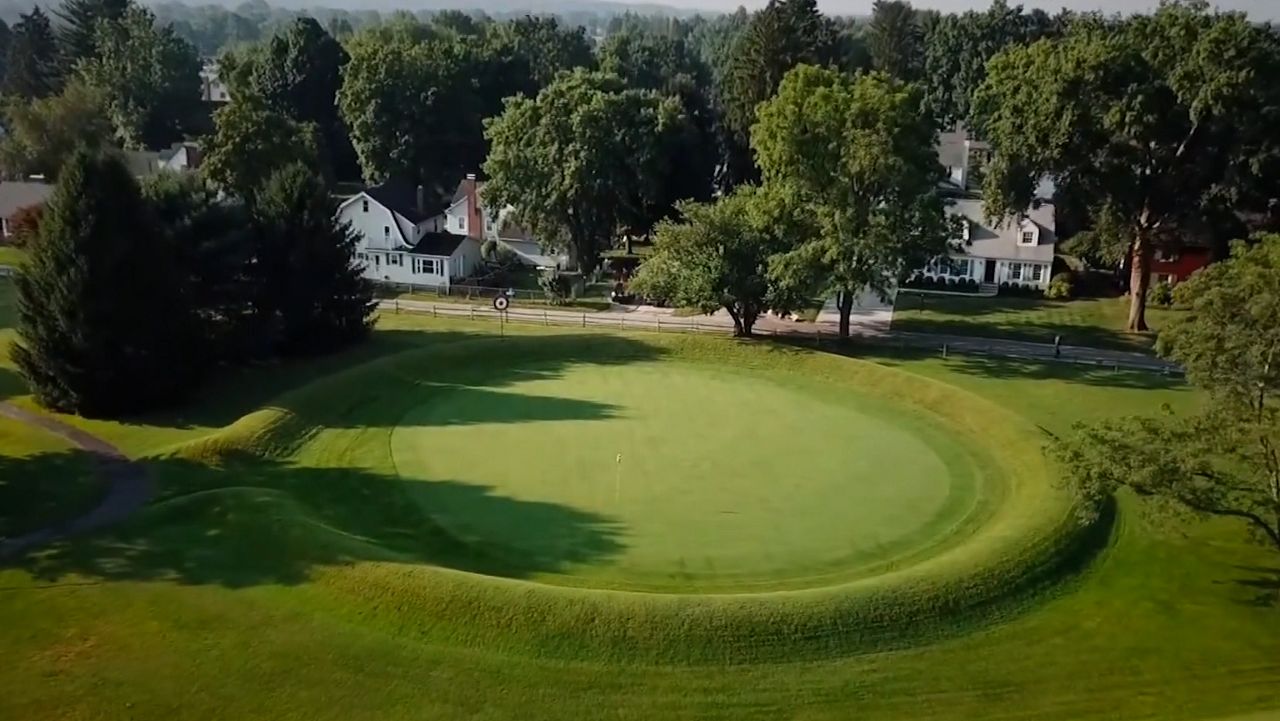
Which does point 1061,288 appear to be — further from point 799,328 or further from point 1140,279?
point 799,328

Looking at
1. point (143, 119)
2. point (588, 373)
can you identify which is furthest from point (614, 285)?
point (143, 119)

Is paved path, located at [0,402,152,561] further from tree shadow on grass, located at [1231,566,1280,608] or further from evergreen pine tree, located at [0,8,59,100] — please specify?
evergreen pine tree, located at [0,8,59,100]

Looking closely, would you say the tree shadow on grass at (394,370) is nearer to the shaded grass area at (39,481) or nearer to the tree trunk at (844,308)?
the shaded grass area at (39,481)

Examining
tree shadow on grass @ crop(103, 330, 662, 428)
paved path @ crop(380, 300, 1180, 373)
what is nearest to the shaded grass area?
tree shadow on grass @ crop(103, 330, 662, 428)

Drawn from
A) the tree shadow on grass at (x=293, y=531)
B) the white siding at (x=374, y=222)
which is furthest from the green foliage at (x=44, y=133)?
the tree shadow on grass at (x=293, y=531)

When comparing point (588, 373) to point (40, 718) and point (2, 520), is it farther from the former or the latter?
point (40, 718)

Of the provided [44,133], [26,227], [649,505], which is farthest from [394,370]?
[44,133]
